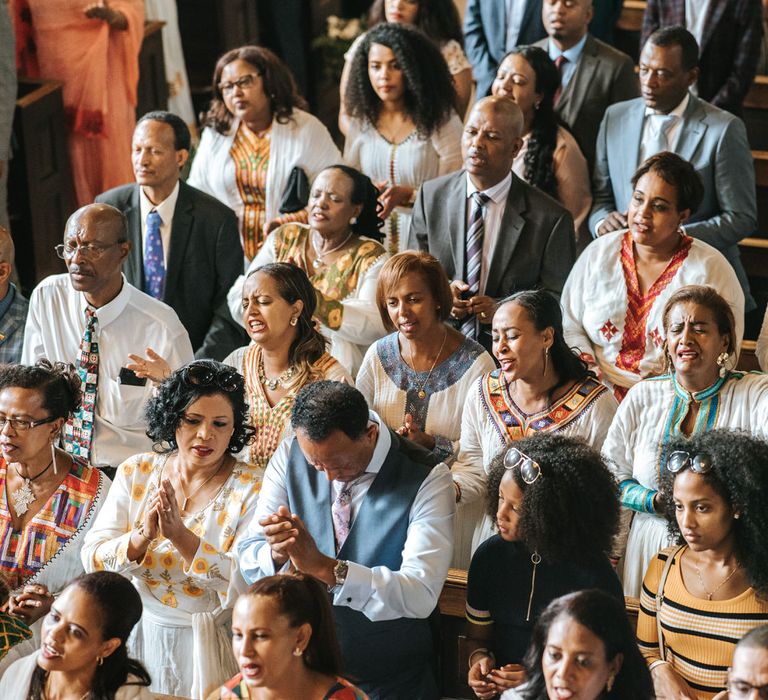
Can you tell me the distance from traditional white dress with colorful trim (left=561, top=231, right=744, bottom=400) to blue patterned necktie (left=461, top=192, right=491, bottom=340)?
38 centimetres

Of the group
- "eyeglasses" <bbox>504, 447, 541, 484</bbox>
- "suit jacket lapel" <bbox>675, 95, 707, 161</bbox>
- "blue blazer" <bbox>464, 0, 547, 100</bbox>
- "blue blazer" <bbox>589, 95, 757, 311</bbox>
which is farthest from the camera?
"blue blazer" <bbox>464, 0, 547, 100</bbox>

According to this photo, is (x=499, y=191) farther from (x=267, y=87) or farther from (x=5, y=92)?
(x=5, y=92)

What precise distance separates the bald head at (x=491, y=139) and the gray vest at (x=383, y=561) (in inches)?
67.9

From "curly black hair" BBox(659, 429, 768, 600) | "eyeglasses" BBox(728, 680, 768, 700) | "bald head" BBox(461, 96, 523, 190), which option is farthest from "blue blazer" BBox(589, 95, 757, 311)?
"eyeglasses" BBox(728, 680, 768, 700)

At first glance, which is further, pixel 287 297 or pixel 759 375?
pixel 287 297

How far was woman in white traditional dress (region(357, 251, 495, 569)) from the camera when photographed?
15.4 ft

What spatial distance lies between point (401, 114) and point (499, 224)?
3.63 feet

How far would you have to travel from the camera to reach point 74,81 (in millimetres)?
7312

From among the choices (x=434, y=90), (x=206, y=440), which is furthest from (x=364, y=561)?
(x=434, y=90)

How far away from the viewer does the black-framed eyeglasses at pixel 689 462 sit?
143 inches

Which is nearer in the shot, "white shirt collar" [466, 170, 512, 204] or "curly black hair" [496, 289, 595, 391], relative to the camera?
"curly black hair" [496, 289, 595, 391]

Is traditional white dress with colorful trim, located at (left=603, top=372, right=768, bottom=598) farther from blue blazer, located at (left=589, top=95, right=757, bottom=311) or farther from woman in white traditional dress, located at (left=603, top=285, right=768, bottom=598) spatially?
blue blazer, located at (left=589, top=95, right=757, bottom=311)

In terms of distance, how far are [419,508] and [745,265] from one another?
3216 mm

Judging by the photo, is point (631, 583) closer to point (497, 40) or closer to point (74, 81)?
point (497, 40)
